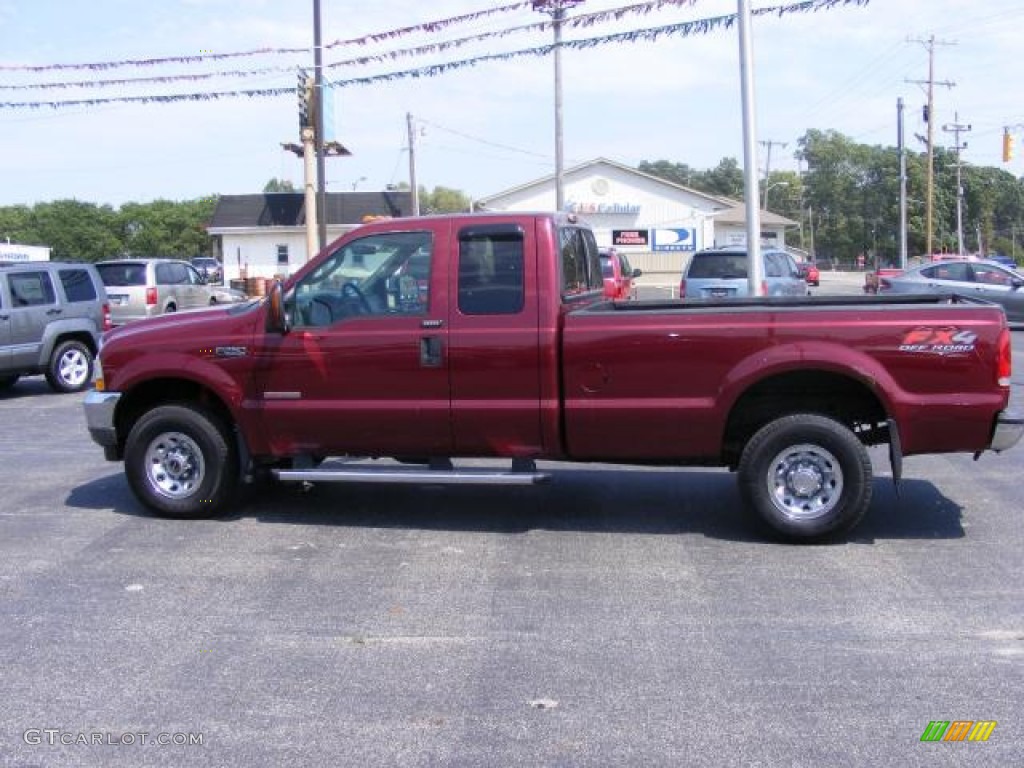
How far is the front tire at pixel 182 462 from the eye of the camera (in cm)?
732

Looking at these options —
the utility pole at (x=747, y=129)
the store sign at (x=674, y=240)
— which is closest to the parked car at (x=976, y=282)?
the utility pole at (x=747, y=129)

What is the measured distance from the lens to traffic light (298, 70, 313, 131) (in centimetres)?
2086

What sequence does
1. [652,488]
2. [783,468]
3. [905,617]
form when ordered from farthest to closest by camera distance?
[652,488] → [783,468] → [905,617]

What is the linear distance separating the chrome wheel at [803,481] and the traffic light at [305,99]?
52.8 ft

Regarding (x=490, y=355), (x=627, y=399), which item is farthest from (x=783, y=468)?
(x=490, y=355)

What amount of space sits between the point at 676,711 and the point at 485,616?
140 centimetres

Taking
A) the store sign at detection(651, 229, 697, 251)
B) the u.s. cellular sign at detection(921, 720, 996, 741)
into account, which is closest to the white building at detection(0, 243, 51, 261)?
the store sign at detection(651, 229, 697, 251)

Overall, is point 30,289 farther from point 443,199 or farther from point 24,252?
point 443,199

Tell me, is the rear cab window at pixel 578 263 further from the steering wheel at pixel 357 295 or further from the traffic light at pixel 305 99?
the traffic light at pixel 305 99

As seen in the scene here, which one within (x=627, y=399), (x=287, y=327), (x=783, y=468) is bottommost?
(x=783, y=468)

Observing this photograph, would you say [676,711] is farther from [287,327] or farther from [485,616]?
[287,327]

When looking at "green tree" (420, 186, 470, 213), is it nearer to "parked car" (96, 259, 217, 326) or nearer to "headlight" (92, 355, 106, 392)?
"parked car" (96, 259, 217, 326)

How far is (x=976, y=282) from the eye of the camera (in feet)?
77.9

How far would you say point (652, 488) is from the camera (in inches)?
325
